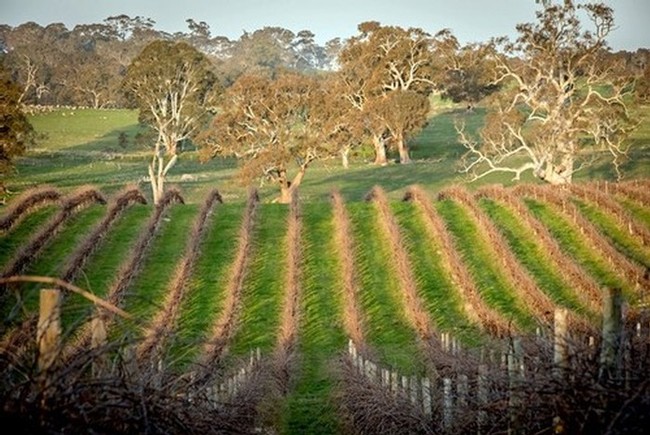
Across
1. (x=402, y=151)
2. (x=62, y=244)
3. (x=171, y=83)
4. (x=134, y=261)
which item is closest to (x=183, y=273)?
(x=134, y=261)

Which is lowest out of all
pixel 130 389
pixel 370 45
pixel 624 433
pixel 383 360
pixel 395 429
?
pixel 383 360

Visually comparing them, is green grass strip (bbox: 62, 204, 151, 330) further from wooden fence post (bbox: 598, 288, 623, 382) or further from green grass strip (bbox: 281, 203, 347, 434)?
wooden fence post (bbox: 598, 288, 623, 382)

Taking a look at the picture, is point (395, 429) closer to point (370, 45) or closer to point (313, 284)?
point (313, 284)

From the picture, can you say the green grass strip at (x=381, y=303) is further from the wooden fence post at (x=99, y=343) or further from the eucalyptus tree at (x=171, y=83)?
the eucalyptus tree at (x=171, y=83)

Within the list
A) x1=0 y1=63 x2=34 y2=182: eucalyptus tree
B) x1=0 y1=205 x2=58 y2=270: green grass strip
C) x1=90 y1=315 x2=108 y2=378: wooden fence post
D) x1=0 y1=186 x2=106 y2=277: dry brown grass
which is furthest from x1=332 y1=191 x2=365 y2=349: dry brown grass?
x1=0 y1=63 x2=34 y2=182: eucalyptus tree

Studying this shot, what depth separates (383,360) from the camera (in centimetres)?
1731

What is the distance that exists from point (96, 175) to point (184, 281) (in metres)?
28.2

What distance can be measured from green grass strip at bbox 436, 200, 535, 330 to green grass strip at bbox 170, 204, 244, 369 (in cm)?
760

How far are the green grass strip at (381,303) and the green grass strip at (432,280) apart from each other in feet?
2.66

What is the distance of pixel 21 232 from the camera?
2673 centimetres

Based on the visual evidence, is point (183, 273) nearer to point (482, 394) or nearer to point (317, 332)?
point (317, 332)

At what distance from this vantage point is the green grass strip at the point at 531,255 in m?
21.1

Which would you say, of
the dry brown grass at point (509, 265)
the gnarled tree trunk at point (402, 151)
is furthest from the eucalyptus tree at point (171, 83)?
the dry brown grass at point (509, 265)

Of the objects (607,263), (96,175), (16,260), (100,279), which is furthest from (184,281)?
(96,175)
